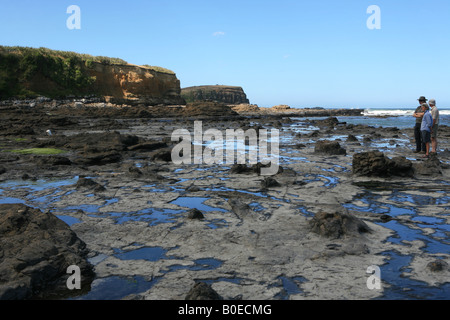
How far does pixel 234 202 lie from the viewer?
6.36 m

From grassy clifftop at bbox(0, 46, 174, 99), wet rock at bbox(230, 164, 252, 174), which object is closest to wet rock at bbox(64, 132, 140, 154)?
wet rock at bbox(230, 164, 252, 174)

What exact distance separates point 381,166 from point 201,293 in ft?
21.2

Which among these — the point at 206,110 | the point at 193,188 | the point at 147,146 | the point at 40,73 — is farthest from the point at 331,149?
the point at 40,73

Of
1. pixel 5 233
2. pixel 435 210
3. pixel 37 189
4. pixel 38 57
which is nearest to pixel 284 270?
pixel 5 233

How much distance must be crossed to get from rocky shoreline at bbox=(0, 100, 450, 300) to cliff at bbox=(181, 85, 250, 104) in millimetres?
104873

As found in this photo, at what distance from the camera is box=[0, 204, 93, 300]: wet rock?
348 cm

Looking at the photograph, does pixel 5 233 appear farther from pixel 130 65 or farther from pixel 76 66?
pixel 130 65

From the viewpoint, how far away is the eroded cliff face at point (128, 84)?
5341 centimetres

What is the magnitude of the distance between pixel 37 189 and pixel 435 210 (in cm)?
684

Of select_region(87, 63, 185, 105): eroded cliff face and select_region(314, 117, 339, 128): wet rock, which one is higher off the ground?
select_region(87, 63, 185, 105): eroded cliff face

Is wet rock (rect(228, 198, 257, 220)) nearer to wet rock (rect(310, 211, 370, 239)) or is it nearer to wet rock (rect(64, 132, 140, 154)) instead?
wet rock (rect(310, 211, 370, 239))

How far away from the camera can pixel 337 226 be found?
505cm

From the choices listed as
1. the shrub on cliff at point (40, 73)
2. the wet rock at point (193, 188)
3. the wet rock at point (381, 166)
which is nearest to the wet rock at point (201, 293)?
the wet rock at point (193, 188)

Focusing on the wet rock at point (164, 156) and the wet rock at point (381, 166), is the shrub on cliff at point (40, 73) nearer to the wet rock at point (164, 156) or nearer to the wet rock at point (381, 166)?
the wet rock at point (164, 156)
